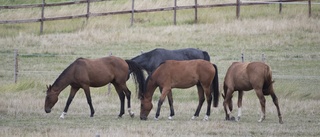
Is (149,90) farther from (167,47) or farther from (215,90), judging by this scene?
(167,47)

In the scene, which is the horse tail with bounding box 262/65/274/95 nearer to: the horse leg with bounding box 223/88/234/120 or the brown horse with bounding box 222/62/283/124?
the brown horse with bounding box 222/62/283/124

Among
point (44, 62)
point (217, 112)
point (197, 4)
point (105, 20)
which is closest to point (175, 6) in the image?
point (197, 4)

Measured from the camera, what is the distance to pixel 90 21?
35406 millimetres

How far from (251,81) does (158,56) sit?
383 cm

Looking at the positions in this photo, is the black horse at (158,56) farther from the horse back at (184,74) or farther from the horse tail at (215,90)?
the horse tail at (215,90)

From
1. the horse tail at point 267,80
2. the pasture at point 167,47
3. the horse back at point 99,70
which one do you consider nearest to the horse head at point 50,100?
the pasture at point 167,47

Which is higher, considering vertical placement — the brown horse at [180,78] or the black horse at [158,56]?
the black horse at [158,56]

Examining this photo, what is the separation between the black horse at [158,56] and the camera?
19672mm

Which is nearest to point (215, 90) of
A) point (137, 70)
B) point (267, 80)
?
point (267, 80)

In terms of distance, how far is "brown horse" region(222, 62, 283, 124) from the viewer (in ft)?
54.4

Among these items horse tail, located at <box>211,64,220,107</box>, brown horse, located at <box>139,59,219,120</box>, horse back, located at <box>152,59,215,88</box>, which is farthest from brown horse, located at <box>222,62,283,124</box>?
horse back, located at <box>152,59,215,88</box>

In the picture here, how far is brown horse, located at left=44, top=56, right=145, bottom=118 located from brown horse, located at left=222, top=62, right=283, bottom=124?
2.15 m

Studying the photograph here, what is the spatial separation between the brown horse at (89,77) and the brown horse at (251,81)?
2151 millimetres

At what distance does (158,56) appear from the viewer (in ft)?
65.3
